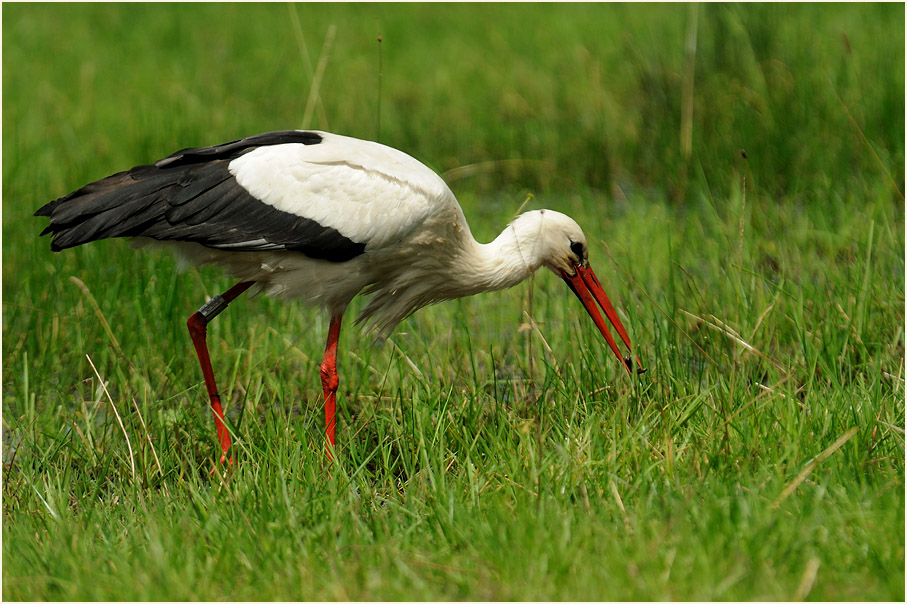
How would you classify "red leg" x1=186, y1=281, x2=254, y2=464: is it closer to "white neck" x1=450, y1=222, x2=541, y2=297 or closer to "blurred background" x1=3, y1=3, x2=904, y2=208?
"white neck" x1=450, y1=222, x2=541, y2=297

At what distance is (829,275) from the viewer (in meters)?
4.73

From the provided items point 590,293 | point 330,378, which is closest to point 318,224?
point 330,378

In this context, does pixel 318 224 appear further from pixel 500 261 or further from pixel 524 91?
pixel 524 91

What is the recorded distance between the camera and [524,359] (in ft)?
15.2

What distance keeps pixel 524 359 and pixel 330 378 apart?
0.89 metres

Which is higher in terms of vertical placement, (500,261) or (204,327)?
(500,261)

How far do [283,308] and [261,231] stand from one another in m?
1.33

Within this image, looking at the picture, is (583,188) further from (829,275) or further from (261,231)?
(261,231)

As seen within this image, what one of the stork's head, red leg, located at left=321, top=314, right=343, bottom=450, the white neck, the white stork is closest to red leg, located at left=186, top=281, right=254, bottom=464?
the white stork

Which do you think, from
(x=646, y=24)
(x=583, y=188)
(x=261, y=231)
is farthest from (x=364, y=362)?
(x=646, y=24)

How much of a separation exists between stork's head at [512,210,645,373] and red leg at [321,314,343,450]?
0.85 m

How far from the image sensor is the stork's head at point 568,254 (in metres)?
4.21

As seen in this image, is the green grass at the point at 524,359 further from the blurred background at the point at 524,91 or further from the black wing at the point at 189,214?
Result: the black wing at the point at 189,214

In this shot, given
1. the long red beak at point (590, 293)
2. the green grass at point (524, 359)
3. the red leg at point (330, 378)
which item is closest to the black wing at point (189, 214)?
the red leg at point (330, 378)
